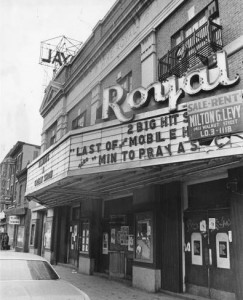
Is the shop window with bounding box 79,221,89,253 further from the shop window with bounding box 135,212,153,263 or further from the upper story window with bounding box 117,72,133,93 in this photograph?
the upper story window with bounding box 117,72,133,93

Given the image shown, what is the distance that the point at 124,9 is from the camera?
15.2 metres

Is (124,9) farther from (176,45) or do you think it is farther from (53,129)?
(53,129)

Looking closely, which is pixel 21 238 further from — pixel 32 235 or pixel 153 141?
pixel 153 141

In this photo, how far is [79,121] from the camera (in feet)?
63.2

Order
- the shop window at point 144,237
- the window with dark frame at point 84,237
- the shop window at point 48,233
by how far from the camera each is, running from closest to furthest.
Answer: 1. the shop window at point 144,237
2. the window with dark frame at point 84,237
3. the shop window at point 48,233

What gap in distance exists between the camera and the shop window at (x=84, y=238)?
16.1 meters

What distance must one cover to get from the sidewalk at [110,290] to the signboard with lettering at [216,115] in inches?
188

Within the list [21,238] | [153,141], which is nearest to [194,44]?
[153,141]

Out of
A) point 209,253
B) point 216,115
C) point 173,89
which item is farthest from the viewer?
point 209,253

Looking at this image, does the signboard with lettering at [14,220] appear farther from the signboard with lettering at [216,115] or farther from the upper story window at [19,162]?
the signboard with lettering at [216,115]

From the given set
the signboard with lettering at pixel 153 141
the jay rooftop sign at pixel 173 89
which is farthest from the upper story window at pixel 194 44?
the signboard with lettering at pixel 153 141

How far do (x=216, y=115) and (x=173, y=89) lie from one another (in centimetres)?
157

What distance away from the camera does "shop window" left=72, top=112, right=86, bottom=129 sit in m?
18.7

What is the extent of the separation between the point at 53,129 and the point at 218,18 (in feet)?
51.4
